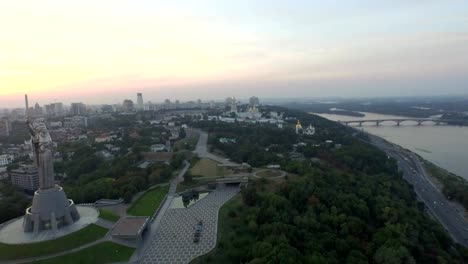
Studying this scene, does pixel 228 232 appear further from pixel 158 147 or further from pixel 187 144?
pixel 187 144

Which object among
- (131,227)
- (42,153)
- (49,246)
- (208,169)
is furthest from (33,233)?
(208,169)

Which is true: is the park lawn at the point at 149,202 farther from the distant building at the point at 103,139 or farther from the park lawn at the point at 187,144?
the distant building at the point at 103,139

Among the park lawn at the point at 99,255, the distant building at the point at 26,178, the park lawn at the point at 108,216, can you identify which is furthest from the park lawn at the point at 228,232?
the distant building at the point at 26,178

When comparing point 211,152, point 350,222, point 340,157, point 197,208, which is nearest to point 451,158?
point 340,157

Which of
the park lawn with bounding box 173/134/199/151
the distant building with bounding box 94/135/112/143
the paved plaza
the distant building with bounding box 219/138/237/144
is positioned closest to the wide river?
the distant building with bounding box 219/138/237/144

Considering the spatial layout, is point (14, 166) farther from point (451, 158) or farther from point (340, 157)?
point (451, 158)

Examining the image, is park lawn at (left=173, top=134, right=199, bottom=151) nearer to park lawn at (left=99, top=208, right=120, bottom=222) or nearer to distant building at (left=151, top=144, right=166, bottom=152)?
distant building at (left=151, top=144, right=166, bottom=152)

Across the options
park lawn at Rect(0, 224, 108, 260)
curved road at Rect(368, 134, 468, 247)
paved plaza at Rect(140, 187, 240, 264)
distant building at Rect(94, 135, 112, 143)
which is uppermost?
park lawn at Rect(0, 224, 108, 260)
